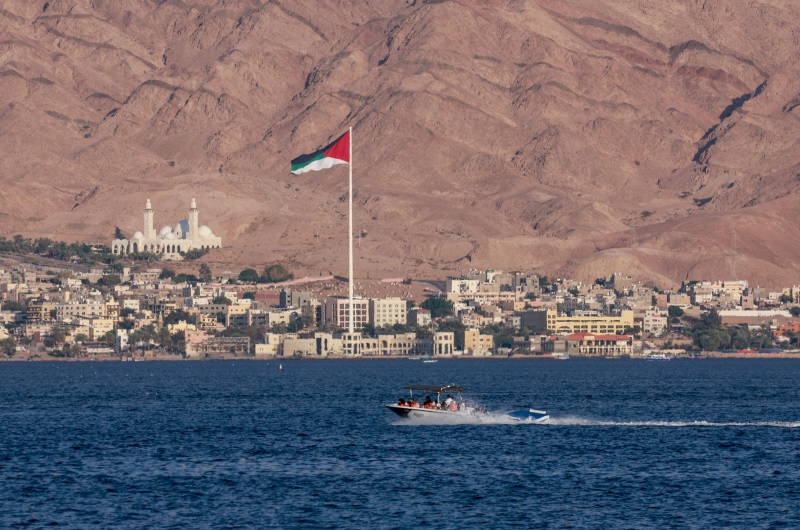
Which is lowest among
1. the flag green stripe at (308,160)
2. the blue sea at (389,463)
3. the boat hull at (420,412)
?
the blue sea at (389,463)

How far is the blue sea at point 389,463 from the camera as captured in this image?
78062mm

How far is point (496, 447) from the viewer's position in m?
100

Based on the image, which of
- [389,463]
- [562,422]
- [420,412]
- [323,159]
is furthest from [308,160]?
[389,463]

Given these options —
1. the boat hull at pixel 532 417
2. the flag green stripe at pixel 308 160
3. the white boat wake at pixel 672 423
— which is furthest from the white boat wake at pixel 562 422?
the flag green stripe at pixel 308 160

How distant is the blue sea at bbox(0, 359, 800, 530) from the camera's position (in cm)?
7806

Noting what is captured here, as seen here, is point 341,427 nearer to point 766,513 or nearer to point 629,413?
point 629,413

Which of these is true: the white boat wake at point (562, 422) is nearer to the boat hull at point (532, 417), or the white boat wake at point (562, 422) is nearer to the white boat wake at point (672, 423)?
the white boat wake at point (672, 423)

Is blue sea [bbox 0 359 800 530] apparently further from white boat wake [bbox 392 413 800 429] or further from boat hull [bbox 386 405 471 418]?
boat hull [bbox 386 405 471 418]

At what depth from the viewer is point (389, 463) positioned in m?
93.2

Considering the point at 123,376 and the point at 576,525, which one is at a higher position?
the point at 123,376

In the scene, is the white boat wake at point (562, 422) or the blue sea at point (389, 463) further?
→ the white boat wake at point (562, 422)

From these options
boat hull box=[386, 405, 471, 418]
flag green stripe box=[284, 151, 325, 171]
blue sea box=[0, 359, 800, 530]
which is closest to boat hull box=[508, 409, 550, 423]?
blue sea box=[0, 359, 800, 530]

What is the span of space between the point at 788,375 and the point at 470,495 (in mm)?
113187

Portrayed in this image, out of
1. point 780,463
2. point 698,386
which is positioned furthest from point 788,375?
point 780,463
